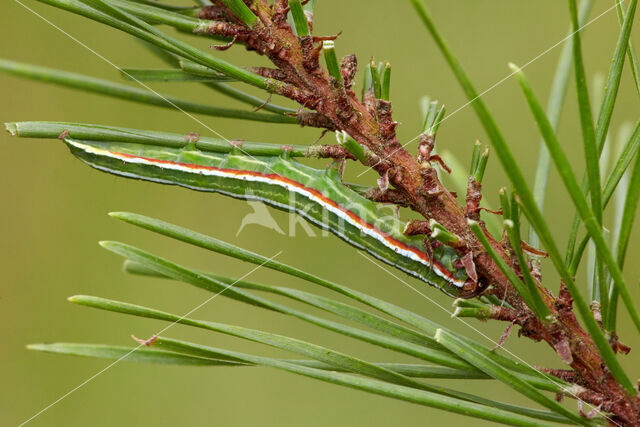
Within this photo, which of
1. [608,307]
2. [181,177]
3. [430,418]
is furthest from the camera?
[430,418]

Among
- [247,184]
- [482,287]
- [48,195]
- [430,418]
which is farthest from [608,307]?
[48,195]

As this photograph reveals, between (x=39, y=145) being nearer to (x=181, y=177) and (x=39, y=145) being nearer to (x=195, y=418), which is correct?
(x=195, y=418)

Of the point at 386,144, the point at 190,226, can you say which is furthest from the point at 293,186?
the point at 190,226

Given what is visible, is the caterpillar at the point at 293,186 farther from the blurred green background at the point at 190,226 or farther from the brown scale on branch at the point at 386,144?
the blurred green background at the point at 190,226

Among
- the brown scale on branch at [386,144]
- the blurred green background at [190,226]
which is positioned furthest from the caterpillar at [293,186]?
the blurred green background at [190,226]

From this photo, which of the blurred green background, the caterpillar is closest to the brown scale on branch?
the caterpillar

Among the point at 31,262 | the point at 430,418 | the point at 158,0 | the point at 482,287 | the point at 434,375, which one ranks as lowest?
the point at 430,418
